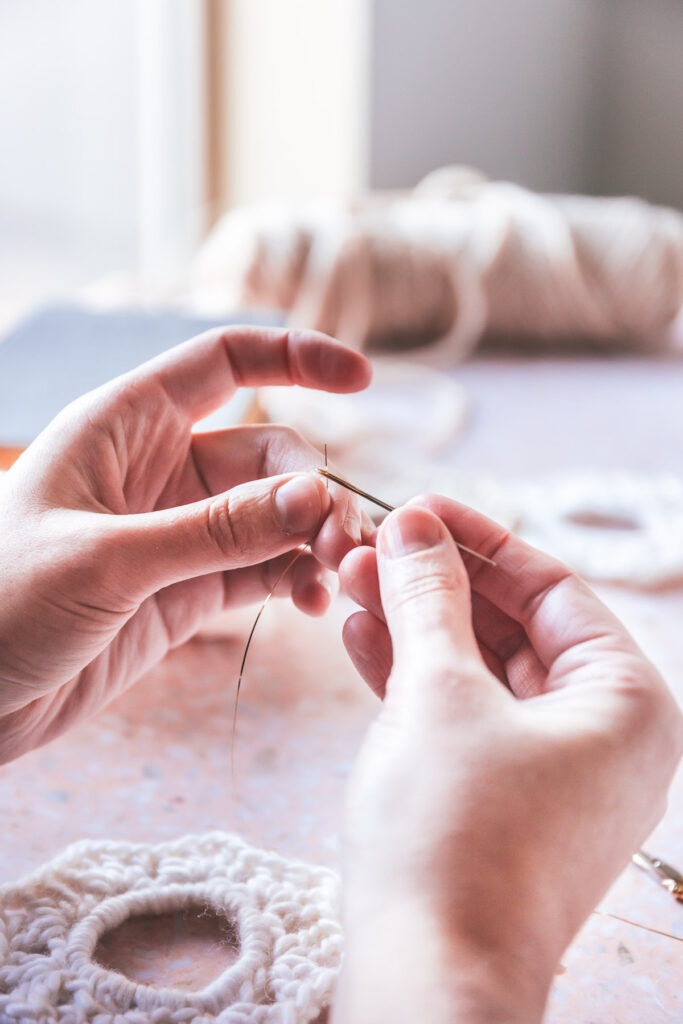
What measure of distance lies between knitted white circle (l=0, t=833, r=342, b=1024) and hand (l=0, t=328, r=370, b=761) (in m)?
0.08

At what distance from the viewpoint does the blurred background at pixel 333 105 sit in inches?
62.4

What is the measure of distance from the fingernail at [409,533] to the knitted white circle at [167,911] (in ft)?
0.56

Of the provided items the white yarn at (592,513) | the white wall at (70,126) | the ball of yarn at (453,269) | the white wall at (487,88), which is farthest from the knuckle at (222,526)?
the white wall at (487,88)

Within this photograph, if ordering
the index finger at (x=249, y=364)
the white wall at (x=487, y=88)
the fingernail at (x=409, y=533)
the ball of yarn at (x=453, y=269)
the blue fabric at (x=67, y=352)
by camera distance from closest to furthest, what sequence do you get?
the fingernail at (x=409, y=533) → the index finger at (x=249, y=364) → the blue fabric at (x=67, y=352) → the ball of yarn at (x=453, y=269) → the white wall at (x=487, y=88)

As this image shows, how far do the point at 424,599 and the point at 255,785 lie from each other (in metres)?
0.21

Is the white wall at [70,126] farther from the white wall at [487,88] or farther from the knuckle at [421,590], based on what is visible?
the knuckle at [421,590]

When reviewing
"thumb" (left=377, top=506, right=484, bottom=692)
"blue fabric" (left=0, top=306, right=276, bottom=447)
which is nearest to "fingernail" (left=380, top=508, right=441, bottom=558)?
"thumb" (left=377, top=506, right=484, bottom=692)

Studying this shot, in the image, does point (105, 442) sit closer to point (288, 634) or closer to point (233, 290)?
point (288, 634)

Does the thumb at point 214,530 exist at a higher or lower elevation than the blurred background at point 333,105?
lower

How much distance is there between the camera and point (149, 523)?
41cm

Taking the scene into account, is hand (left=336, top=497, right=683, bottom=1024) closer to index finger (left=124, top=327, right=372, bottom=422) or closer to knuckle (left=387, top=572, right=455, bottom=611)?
knuckle (left=387, top=572, right=455, bottom=611)

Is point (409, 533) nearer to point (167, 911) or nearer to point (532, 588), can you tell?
point (532, 588)

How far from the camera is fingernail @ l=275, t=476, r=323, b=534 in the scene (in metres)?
0.42

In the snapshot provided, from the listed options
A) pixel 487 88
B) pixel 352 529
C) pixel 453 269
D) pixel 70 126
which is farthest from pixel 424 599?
pixel 487 88
